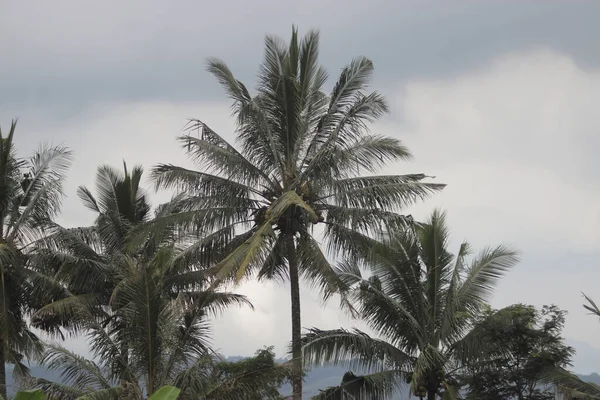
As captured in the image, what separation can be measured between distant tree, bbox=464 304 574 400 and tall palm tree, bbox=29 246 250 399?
350 inches

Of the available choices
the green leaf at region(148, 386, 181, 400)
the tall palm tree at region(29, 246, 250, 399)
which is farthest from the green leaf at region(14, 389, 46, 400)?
the tall palm tree at region(29, 246, 250, 399)

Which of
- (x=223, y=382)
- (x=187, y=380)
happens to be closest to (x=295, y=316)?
(x=223, y=382)

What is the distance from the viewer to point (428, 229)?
2361 cm

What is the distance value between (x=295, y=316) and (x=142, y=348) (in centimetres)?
596

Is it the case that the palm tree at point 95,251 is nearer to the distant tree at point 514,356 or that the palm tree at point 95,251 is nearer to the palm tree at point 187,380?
the palm tree at point 187,380

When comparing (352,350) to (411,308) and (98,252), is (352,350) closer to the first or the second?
(411,308)

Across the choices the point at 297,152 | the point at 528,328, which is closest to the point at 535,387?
the point at 528,328

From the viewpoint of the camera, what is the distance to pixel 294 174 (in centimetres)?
2380

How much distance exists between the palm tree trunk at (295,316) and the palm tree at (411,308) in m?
0.72

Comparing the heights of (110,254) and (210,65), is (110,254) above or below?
below

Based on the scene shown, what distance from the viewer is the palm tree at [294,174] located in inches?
904

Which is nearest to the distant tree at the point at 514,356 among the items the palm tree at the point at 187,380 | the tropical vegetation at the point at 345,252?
the tropical vegetation at the point at 345,252

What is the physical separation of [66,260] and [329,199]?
28.9 ft

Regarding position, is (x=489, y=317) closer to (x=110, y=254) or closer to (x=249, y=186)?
(x=249, y=186)
